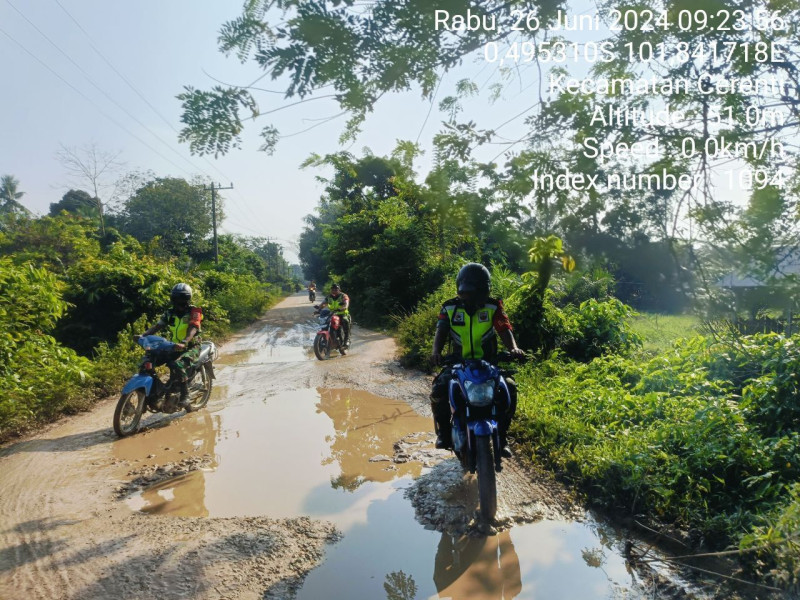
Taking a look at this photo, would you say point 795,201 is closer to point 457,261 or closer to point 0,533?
point 0,533

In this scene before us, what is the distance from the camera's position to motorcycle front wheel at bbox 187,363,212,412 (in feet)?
22.4

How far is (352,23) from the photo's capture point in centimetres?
220

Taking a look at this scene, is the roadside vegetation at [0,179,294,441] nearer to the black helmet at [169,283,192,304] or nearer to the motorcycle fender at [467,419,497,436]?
the black helmet at [169,283,192,304]

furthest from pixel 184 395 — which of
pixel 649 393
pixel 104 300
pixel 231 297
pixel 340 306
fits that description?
pixel 231 297

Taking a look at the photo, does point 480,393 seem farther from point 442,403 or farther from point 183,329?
point 183,329

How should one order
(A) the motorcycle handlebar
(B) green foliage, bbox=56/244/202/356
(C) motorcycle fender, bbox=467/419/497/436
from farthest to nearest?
(B) green foliage, bbox=56/244/202/356
(A) the motorcycle handlebar
(C) motorcycle fender, bbox=467/419/497/436

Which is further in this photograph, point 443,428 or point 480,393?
point 443,428

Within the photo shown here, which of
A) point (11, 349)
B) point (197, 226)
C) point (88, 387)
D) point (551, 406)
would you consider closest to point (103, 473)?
point (11, 349)

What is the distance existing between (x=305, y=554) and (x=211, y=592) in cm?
59

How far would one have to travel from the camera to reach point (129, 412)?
5.79 metres

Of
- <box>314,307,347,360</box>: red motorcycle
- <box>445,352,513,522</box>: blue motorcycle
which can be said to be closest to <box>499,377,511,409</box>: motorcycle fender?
<box>445,352,513,522</box>: blue motorcycle

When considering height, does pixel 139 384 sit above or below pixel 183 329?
below

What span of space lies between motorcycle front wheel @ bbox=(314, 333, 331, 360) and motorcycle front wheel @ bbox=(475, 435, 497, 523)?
26.0ft

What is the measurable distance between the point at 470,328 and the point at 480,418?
743 mm
